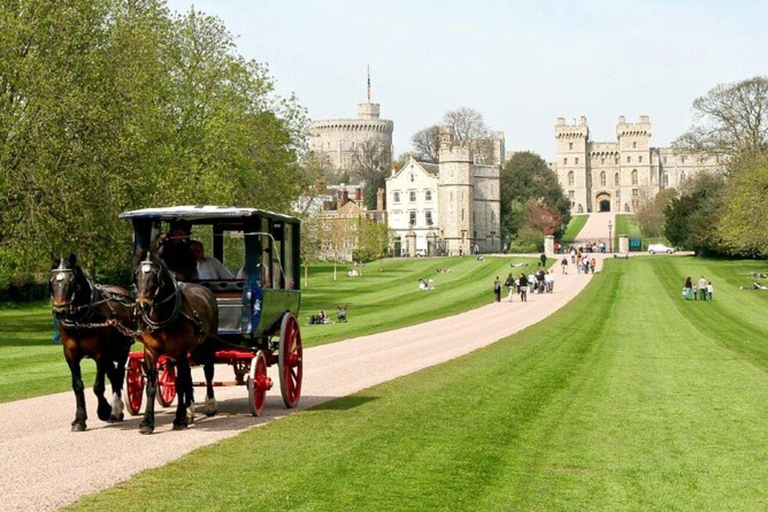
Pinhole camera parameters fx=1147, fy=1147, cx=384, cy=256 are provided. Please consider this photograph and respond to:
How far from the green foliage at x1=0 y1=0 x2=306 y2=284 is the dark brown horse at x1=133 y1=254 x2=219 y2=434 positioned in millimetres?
24965

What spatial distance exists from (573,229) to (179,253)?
537 feet

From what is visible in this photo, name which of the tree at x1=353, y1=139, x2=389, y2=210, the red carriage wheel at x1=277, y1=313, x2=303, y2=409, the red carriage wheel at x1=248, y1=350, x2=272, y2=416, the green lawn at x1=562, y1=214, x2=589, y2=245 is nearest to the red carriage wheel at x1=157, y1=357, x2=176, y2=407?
the red carriage wheel at x1=248, y1=350, x2=272, y2=416

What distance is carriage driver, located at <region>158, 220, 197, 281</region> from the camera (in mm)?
15961

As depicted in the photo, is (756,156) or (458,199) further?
(458,199)

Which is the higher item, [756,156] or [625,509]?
[756,156]

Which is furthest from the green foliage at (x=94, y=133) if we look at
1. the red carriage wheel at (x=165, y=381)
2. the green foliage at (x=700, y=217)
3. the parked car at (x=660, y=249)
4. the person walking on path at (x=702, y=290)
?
the parked car at (x=660, y=249)

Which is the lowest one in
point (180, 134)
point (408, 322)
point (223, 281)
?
point (408, 322)

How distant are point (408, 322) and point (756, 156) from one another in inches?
2225

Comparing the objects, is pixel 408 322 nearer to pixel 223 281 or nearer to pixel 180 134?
pixel 180 134

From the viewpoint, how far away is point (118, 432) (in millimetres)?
14352

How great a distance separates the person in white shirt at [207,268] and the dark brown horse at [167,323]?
1.40 m

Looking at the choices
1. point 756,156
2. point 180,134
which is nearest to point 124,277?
point 180,134

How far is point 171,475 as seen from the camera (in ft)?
37.0

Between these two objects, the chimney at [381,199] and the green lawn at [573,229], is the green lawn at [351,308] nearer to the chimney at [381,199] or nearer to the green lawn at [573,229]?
the chimney at [381,199]
